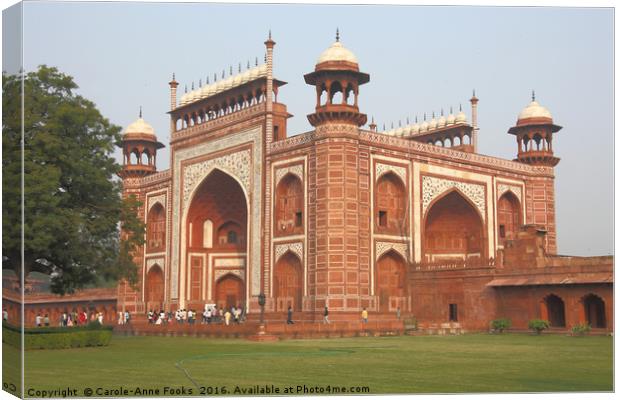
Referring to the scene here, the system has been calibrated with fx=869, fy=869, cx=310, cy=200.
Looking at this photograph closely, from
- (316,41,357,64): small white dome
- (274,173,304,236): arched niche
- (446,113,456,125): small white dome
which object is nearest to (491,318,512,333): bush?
(274,173,304,236): arched niche

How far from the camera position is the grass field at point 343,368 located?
10.8m

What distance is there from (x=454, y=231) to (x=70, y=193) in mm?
19256

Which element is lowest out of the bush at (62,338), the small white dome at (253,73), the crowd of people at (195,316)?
the crowd of people at (195,316)

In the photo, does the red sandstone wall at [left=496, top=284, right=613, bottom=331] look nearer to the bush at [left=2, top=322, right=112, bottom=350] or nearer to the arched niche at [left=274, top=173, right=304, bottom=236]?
the arched niche at [left=274, top=173, right=304, bottom=236]

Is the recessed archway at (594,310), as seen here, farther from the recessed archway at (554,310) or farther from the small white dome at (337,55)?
the small white dome at (337,55)

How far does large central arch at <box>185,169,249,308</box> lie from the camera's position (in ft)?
119

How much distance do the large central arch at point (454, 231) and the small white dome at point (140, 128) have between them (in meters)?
13.5

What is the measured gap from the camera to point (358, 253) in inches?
1102

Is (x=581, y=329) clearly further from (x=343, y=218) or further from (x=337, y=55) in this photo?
(x=337, y=55)

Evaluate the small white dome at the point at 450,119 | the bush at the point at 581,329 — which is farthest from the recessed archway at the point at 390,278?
the small white dome at the point at 450,119

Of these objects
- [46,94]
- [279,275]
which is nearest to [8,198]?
[46,94]

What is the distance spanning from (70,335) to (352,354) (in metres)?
5.87

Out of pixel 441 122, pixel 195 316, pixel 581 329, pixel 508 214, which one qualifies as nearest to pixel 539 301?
pixel 581 329

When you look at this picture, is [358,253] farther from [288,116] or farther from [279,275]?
[288,116]
